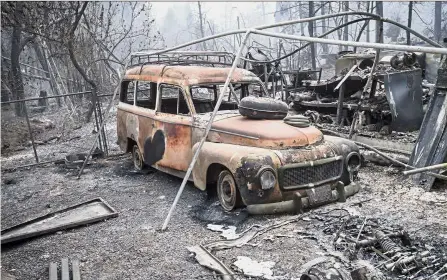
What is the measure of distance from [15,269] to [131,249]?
1.19m

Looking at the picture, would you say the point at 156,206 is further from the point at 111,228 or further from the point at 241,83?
the point at 241,83

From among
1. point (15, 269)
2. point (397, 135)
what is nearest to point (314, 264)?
point (15, 269)

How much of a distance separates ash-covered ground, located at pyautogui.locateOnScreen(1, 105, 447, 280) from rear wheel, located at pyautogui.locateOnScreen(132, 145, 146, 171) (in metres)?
0.28

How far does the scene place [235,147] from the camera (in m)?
5.14

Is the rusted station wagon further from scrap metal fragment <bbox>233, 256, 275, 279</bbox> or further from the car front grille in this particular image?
scrap metal fragment <bbox>233, 256, 275, 279</bbox>

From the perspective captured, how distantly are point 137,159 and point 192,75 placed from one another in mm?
2438

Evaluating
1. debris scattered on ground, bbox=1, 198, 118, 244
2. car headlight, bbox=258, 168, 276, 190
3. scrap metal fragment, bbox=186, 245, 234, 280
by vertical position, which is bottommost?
scrap metal fragment, bbox=186, 245, 234, 280

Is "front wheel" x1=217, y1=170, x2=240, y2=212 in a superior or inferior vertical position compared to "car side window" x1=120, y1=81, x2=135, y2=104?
inferior

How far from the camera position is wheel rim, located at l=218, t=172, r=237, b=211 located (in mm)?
5034

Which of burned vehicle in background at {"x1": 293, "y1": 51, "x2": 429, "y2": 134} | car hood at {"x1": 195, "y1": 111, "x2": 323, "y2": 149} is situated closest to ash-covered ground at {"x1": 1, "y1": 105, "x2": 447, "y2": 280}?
car hood at {"x1": 195, "y1": 111, "x2": 323, "y2": 149}

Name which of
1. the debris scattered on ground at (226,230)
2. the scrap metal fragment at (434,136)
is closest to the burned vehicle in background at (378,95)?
the scrap metal fragment at (434,136)

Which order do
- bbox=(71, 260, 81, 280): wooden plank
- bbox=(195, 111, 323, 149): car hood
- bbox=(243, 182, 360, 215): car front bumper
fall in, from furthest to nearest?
1. bbox=(195, 111, 323, 149): car hood
2. bbox=(243, 182, 360, 215): car front bumper
3. bbox=(71, 260, 81, 280): wooden plank

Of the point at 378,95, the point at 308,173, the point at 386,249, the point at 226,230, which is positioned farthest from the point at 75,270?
the point at 378,95

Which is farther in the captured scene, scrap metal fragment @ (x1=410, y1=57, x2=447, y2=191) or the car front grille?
scrap metal fragment @ (x1=410, y1=57, x2=447, y2=191)
